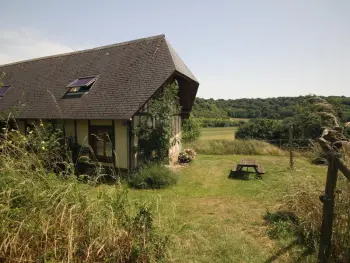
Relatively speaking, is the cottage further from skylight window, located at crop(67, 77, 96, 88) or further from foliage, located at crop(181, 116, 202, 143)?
foliage, located at crop(181, 116, 202, 143)

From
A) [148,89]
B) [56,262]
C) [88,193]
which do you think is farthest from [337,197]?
[148,89]

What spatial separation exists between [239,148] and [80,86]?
35.7 ft

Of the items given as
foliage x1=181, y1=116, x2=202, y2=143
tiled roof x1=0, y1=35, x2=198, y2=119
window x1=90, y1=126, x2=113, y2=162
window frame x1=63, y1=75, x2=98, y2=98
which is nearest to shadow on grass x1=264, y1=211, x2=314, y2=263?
tiled roof x1=0, y1=35, x2=198, y2=119

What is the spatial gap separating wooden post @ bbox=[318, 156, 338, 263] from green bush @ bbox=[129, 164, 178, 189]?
546cm

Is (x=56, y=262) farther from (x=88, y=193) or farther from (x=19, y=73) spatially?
(x=19, y=73)

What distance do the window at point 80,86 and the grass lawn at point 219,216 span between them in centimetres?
623

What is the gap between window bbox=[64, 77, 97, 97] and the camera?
11.3m

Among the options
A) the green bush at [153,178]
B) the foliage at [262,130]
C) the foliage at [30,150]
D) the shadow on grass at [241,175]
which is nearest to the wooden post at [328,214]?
the foliage at [30,150]

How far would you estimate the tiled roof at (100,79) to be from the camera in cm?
949

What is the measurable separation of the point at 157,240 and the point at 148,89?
22.3ft

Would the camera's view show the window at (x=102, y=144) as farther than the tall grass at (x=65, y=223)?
Yes

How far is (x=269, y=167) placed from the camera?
11.3 meters

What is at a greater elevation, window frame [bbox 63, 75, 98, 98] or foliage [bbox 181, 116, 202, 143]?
window frame [bbox 63, 75, 98, 98]

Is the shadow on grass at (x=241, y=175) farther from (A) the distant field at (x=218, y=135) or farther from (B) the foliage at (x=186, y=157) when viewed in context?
(A) the distant field at (x=218, y=135)
